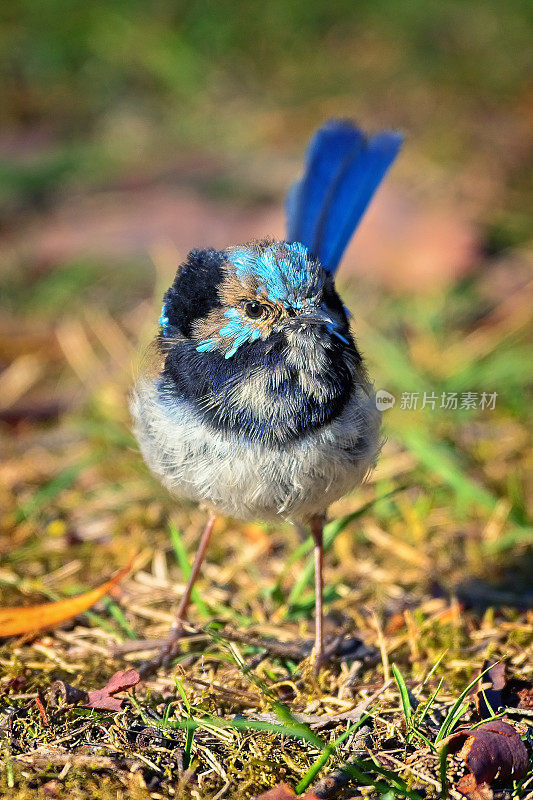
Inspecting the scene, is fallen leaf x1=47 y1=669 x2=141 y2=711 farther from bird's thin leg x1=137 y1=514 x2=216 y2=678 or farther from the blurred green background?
the blurred green background

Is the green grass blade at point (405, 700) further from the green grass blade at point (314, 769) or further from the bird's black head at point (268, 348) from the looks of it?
the bird's black head at point (268, 348)

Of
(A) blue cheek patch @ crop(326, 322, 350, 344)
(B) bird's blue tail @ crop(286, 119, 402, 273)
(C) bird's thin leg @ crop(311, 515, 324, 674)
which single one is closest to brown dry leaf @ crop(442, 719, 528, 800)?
(C) bird's thin leg @ crop(311, 515, 324, 674)

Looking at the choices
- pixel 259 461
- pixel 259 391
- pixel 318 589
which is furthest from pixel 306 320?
pixel 318 589

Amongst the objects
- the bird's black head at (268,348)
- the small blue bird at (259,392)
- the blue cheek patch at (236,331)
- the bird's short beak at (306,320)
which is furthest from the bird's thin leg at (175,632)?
the bird's short beak at (306,320)

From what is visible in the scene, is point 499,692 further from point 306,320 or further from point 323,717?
point 306,320

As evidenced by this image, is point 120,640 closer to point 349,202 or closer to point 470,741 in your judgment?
point 470,741


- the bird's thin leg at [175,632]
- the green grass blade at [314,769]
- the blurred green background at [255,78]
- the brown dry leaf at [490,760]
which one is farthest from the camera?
the blurred green background at [255,78]
